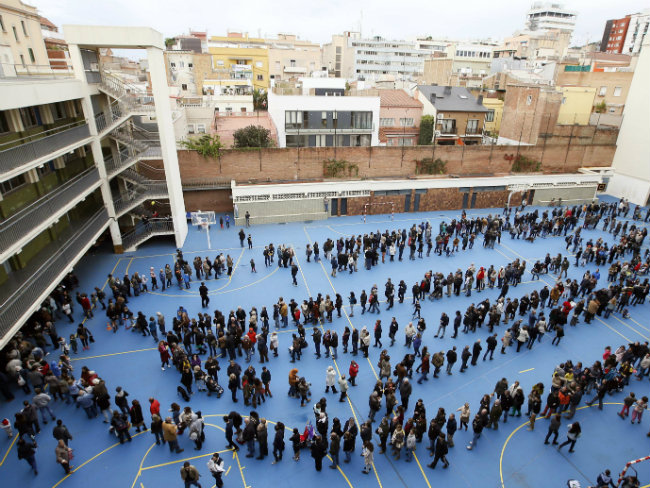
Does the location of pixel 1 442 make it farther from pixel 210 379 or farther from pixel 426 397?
pixel 426 397

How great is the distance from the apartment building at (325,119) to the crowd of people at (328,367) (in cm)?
1662

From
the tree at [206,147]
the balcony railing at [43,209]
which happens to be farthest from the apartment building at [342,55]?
the balcony railing at [43,209]

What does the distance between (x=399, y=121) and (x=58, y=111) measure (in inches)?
1258

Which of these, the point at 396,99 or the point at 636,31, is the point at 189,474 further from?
the point at 636,31

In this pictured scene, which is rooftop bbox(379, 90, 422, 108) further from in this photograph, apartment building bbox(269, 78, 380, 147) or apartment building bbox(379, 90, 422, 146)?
apartment building bbox(269, 78, 380, 147)

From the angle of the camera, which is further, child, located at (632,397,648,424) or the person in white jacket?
the person in white jacket

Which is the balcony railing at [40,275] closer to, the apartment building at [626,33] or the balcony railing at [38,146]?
the balcony railing at [38,146]

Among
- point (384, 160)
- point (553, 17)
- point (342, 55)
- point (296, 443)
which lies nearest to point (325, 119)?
point (384, 160)

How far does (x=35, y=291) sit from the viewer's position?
14852mm

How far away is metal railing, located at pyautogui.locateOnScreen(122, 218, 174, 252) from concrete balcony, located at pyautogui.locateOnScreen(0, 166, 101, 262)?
4.33m

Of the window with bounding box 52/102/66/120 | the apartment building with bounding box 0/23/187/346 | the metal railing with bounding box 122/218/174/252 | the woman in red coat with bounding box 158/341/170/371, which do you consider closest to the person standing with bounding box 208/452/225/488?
the woman in red coat with bounding box 158/341/170/371

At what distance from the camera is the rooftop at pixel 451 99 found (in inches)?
1634

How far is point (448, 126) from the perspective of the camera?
138 feet

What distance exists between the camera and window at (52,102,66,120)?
773 inches
